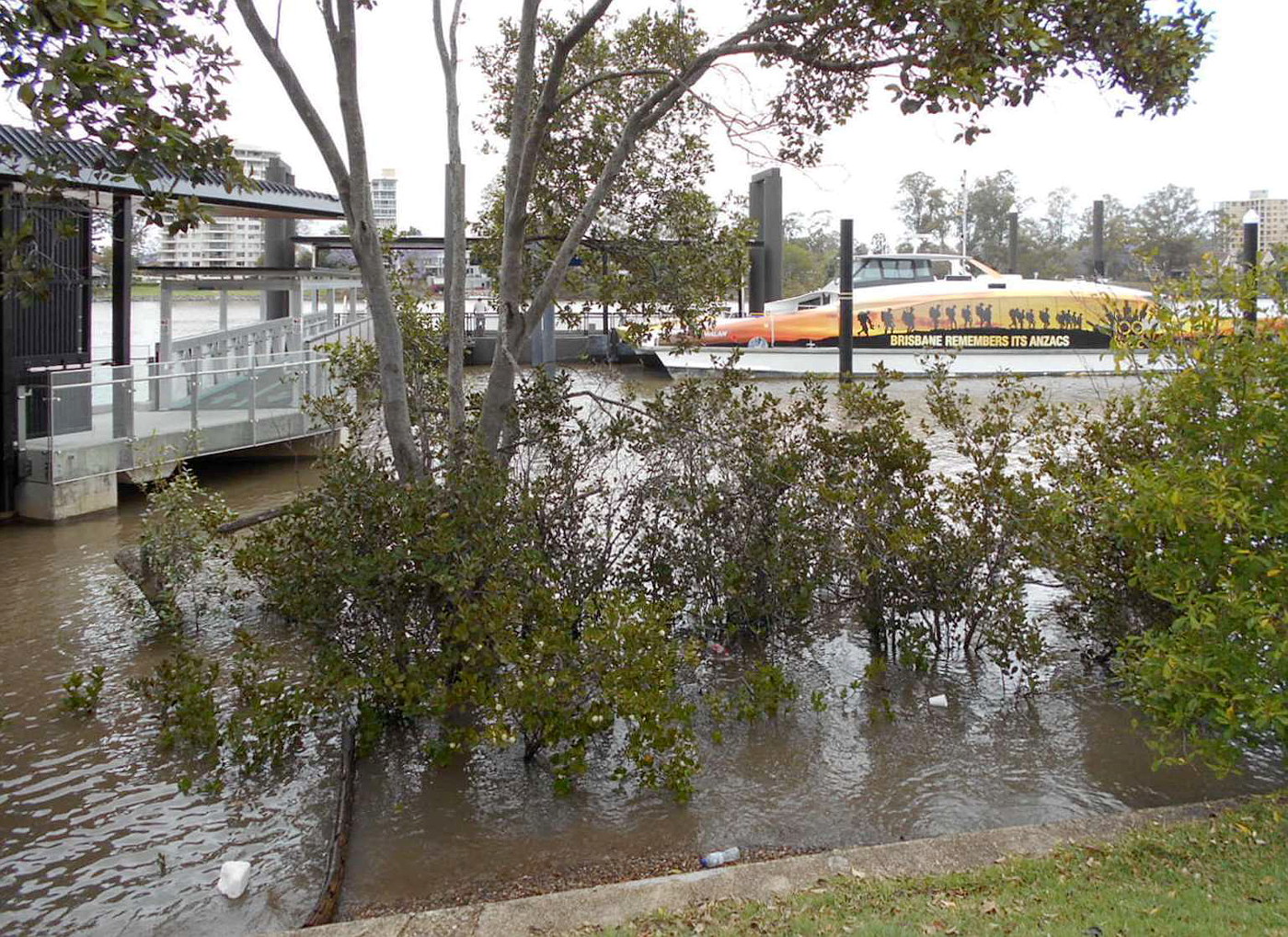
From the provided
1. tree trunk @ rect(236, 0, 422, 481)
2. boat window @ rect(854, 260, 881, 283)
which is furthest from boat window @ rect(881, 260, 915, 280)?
tree trunk @ rect(236, 0, 422, 481)

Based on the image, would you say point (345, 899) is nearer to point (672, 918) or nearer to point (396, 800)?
point (396, 800)

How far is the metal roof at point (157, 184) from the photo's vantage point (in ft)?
26.3

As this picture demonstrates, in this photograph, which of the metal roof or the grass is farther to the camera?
the metal roof

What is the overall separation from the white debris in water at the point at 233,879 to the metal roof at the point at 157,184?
367 centimetres

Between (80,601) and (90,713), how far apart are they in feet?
10.6

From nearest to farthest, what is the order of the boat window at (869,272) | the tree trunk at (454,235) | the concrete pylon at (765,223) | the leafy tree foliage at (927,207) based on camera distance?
the tree trunk at (454,235), the concrete pylon at (765,223), the boat window at (869,272), the leafy tree foliage at (927,207)

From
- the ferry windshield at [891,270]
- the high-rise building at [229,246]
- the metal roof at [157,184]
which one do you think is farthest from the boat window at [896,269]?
the metal roof at [157,184]

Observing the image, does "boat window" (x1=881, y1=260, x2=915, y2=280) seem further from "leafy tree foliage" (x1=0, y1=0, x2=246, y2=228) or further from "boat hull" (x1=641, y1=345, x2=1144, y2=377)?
"leafy tree foliage" (x1=0, y1=0, x2=246, y2=228)

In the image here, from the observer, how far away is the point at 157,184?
14.4 metres

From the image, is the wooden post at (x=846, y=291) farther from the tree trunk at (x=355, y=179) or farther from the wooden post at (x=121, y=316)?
the tree trunk at (x=355, y=179)

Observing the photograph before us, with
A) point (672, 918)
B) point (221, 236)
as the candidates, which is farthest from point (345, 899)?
point (221, 236)

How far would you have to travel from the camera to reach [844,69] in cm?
859

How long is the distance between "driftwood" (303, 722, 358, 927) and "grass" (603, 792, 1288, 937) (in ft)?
6.48

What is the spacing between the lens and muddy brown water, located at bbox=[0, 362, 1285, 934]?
20.5 feet
